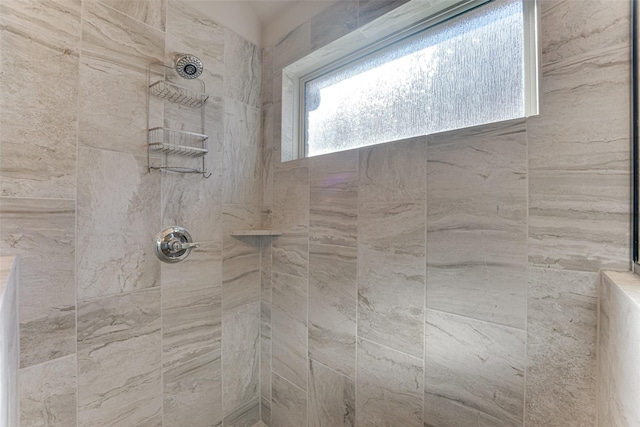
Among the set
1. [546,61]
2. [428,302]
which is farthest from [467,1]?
[428,302]

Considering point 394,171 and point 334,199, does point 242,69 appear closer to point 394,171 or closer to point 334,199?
point 334,199

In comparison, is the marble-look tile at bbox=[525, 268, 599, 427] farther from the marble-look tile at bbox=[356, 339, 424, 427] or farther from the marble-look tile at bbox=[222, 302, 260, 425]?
the marble-look tile at bbox=[222, 302, 260, 425]

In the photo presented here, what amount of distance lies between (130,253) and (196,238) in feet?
0.91

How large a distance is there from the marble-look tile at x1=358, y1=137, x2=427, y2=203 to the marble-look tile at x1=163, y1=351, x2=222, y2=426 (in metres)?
1.12

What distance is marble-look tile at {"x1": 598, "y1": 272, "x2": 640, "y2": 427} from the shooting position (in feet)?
1.57

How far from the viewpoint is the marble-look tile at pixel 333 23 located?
1.29 m

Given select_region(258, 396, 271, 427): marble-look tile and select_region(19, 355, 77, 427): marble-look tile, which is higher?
select_region(19, 355, 77, 427): marble-look tile

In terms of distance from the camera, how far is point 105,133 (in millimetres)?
1100

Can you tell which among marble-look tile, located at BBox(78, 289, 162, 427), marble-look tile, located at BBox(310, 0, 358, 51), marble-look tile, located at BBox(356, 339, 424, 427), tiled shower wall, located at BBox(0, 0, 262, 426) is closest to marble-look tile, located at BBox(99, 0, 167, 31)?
tiled shower wall, located at BBox(0, 0, 262, 426)

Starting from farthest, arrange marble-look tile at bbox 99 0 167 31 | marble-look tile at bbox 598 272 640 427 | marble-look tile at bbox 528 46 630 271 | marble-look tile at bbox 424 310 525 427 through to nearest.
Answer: marble-look tile at bbox 99 0 167 31 < marble-look tile at bbox 424 310 525 427 < marble-look tile at bbox 528 46 630 271 < marble-look tile at bbox 598 272 640 427

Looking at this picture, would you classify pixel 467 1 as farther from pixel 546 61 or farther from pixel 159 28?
pixel 159 28

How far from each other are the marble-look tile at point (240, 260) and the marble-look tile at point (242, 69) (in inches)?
24.5

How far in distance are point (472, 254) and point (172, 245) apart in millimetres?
1190

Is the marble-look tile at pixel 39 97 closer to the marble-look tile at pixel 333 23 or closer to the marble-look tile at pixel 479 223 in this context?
the marble-look tile at pixel 333 23
